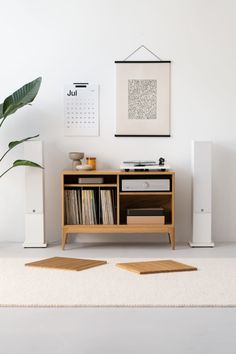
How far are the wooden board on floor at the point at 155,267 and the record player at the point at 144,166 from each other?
3.43 ft

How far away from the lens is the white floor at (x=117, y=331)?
8.97 feet

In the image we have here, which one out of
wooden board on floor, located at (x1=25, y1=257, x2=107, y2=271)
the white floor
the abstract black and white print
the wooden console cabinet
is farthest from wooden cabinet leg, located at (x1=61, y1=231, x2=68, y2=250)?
the white floor

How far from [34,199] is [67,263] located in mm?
1093

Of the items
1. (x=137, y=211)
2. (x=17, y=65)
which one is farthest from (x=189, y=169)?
(x=17, y=65)

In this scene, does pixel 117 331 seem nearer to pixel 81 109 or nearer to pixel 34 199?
pixel 34 199

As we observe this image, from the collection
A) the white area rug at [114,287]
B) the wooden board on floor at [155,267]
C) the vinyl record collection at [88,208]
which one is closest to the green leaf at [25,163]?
the vinyl record collection at [88,208]

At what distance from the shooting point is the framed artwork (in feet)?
18.9

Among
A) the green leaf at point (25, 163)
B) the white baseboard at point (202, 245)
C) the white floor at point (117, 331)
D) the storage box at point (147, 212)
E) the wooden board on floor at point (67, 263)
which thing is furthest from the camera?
the white baseboard at point (202, 245)

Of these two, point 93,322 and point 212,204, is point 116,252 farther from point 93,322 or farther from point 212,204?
point 93,322

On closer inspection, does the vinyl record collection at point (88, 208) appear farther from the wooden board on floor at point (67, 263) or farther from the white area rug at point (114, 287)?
the white area rug at point (114, 287)

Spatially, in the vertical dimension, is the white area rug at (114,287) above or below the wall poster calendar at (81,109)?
below

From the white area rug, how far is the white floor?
116 millimetres

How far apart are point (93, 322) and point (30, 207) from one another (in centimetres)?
259

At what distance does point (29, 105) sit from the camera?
5770mm
